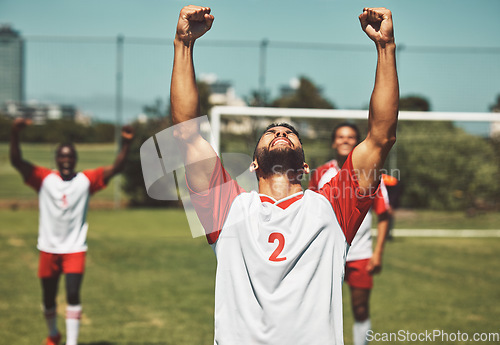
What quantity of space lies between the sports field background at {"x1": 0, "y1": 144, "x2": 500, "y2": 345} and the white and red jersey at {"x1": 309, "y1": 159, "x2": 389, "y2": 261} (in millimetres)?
1556

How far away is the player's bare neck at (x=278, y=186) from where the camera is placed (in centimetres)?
→ 224

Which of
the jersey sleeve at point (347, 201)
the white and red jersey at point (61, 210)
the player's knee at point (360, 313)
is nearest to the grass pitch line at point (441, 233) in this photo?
the player's knee at point (360, 313)

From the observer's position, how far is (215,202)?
221 cm

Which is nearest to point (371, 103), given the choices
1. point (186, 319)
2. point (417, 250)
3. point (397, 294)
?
point (186, 319)


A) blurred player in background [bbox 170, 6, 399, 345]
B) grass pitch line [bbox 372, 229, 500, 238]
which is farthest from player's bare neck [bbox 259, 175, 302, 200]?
grass pitch line [bbox 372, 229, 500, 238]

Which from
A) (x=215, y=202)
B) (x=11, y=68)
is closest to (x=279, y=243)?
(x=215, y=202)

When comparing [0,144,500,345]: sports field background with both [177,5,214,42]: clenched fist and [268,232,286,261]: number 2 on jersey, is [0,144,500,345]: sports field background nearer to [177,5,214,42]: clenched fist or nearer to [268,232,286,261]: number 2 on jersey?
[268,232,286,261]: number 2 on jersey

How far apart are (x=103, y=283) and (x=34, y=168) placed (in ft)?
10.5

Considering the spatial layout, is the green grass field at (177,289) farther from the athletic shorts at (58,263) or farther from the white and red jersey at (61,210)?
the white and red jersey at (61,210)

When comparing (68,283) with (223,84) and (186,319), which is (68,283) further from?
(223,84)

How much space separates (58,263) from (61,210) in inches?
21.6

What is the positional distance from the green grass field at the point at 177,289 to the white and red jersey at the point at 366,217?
1.41 meters

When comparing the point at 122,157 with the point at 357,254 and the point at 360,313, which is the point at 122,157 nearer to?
the point at 357,254

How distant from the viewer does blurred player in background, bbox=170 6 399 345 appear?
2.07 meters
